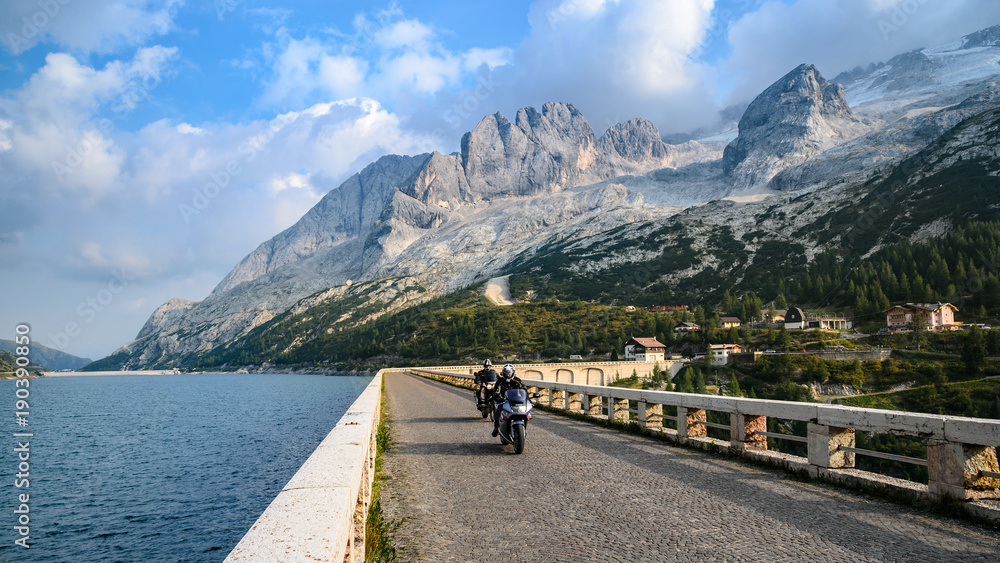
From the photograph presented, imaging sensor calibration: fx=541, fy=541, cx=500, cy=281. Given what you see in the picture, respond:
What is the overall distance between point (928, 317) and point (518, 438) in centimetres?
12191

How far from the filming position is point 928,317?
104 m

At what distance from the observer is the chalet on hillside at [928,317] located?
333 feet

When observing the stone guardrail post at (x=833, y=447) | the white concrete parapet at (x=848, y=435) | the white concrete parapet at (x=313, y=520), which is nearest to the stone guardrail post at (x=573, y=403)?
the white concrete parapet at (x=848, y=435)

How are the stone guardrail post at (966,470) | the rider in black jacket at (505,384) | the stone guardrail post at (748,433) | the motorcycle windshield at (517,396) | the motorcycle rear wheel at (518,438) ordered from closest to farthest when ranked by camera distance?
the stone guardrail post at (966,470) < the stone guardrail post at (748,433) < the motorcycle rear wheel at (518,438) < the motorcycle windshield at (517,396) < the rider in black jacket at (505,384)

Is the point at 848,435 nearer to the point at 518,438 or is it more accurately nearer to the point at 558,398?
the point at 518,438

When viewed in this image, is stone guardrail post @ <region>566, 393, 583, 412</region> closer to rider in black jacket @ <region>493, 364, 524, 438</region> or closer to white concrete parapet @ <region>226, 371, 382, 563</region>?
rider in black jacket @ <region>493, 364, 524, 438</region>

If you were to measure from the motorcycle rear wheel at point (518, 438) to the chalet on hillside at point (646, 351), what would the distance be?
369ft

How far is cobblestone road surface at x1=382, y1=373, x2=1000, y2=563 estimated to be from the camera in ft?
19.4

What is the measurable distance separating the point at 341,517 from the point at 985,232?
18308 cm

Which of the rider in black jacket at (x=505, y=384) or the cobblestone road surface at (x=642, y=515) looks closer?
the cobblestone road surface at (x=642, y=515)

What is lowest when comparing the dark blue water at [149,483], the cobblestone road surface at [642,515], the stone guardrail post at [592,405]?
the dark blue water at [149,483]

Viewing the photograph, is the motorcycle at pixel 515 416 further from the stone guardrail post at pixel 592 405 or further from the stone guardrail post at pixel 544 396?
the stone guardrail post at pixel 544 396

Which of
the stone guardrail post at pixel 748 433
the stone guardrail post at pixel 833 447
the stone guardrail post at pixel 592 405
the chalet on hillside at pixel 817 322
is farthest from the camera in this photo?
the chalet on hillside at pixel 817 322

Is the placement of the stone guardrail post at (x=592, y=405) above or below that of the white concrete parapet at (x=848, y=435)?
below
